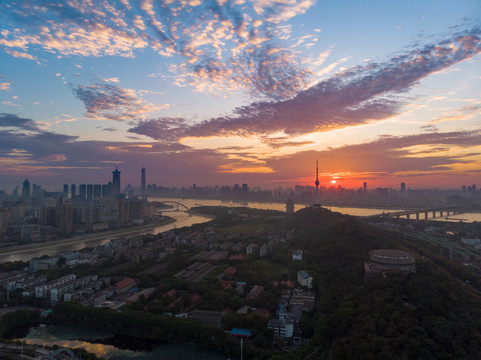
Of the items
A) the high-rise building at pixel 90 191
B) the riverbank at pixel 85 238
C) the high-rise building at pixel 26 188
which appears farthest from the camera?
the high-rise building at pixel 90 191

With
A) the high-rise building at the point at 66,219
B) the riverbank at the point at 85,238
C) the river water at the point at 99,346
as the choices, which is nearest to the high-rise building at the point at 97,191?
the riverbank at the point at 85,238

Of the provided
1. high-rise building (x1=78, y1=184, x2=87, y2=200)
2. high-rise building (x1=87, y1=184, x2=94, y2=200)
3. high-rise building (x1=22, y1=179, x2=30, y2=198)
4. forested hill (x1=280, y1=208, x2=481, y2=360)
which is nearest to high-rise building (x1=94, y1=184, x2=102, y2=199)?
high-rise building (x1=87, y1=184, x2=94, y2=200)

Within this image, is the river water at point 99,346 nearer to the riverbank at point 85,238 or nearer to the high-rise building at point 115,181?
the riverbank at point 85,238

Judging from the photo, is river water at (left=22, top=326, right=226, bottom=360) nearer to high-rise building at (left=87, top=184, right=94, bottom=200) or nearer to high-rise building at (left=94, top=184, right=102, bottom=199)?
high-rise building at (left=87, top=184, right=94, bottom=200)

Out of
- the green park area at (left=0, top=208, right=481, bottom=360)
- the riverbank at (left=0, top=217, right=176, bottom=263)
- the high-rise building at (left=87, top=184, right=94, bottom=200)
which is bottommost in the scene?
the riverbank at (left=0, top=217, right=176, bottom=263)

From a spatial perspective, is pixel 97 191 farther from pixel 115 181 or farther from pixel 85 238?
pixel 85 238

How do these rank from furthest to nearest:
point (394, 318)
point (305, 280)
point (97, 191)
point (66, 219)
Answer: point (97, 191) → point (66, 219) → point (305, 280) → point (394, 318)

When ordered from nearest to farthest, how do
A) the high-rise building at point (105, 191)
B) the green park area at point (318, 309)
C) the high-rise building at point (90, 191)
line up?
the green park area at point (318, 309), the high-rise building at point (90, 191), the high-rise building at point (105, 191)

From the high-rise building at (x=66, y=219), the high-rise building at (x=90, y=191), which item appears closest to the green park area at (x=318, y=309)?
the high-rise building at (x=66, y=219)

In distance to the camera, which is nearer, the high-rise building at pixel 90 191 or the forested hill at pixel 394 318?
the forested hill at pixel 394 318

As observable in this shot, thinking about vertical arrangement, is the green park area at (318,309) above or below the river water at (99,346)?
above

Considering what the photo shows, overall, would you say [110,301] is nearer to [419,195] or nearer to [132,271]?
[132,271]

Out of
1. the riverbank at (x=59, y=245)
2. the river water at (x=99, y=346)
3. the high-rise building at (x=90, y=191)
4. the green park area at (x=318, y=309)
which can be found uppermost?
the high-rise building at (x=90, y=191)

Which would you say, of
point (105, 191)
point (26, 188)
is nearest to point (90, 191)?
point (105, 191)
